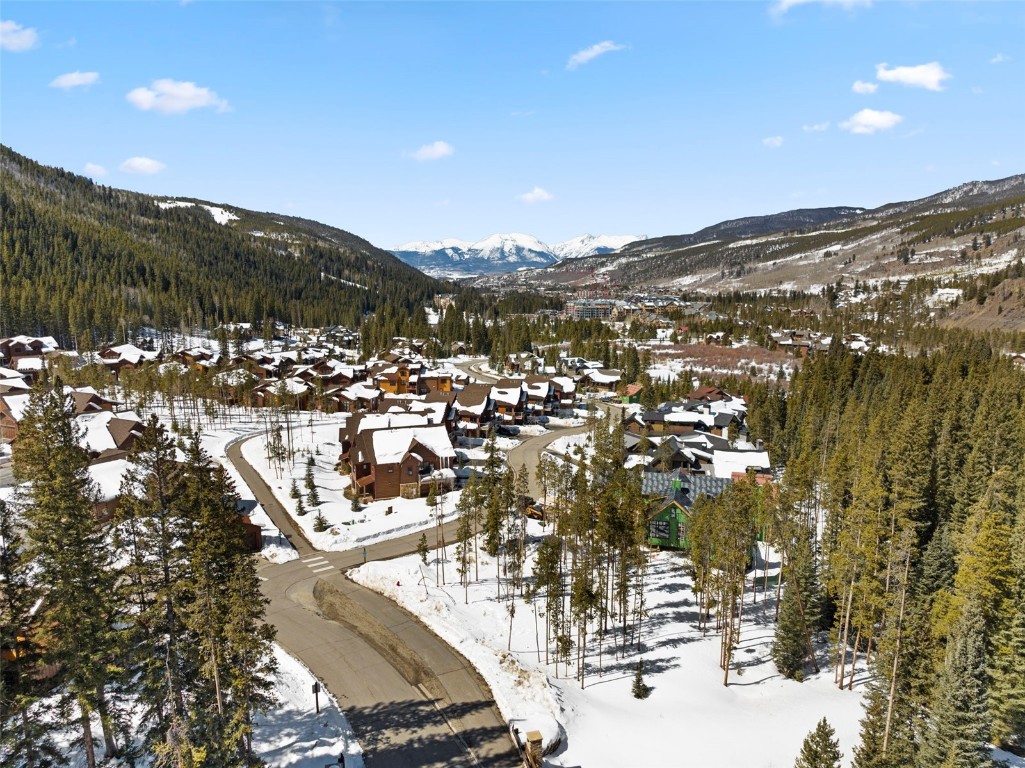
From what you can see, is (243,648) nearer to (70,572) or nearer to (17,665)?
(70,572)

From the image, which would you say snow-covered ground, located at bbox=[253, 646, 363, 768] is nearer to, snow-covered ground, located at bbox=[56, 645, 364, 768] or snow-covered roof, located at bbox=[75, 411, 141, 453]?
snow-covered ground, located at bbox=[56, 645, 364, 768]

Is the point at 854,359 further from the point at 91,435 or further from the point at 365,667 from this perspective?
the point at 91,435

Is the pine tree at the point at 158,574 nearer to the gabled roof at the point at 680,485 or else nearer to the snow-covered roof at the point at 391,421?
the gabled roof at the point at 680,485

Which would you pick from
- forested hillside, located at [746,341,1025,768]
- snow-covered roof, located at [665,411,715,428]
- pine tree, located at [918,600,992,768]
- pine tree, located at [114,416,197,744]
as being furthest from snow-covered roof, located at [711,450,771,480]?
pine tree, located at [114,416,197,744]

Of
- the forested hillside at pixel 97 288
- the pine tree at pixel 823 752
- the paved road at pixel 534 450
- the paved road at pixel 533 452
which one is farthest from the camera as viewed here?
the forested hillside at pixel 97 288

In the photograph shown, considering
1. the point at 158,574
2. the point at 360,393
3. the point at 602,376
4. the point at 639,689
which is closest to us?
the point at 158,574

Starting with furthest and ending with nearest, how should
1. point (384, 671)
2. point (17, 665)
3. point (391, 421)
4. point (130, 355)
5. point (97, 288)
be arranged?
point (97, 288), point (130, 355), point (391, 421), point (384, 671), point (17, 665)

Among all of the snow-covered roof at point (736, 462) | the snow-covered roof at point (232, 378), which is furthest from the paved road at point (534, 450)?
the snow-covered roof at point (232, 378)

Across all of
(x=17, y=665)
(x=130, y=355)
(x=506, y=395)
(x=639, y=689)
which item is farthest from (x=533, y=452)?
(x=130, y=355)
